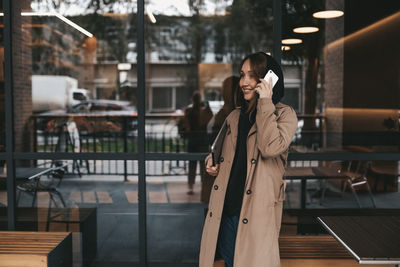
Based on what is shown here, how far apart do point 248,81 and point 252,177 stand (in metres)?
0.44

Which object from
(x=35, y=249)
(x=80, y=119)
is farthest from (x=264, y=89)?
(x=80, y=119)

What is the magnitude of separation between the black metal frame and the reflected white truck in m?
10.0

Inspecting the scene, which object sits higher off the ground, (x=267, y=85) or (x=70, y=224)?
(x=267, y=85)

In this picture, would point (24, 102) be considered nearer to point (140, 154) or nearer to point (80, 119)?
point (80, 119)

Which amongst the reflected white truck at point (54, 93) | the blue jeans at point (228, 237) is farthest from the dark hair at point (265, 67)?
the reflected white truck at point (54, 93)

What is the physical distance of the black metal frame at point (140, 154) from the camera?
7.61ft

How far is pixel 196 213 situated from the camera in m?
4.37

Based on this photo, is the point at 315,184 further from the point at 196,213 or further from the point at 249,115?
the point at 249,115

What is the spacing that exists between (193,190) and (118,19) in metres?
10.8

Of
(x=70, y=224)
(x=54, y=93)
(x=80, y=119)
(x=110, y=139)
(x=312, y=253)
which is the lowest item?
(x=70, y=224)

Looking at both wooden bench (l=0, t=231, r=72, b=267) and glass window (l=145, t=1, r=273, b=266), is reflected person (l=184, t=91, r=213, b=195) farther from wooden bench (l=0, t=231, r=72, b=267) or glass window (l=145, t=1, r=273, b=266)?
wooden bench (l=0, t=231, r=72, b=267)

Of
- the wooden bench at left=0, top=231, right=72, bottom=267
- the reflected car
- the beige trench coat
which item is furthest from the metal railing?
the beige trench coat

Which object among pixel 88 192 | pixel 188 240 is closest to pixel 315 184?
pixel 188 240

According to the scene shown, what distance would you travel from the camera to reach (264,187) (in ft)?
5.17
